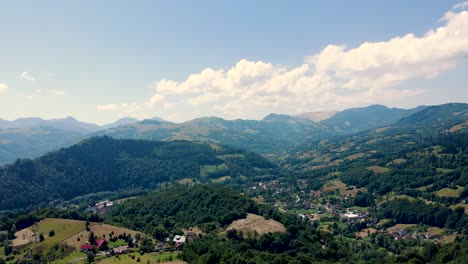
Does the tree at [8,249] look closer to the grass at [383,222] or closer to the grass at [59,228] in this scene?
the grass at [59,228]

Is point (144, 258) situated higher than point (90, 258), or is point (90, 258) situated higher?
point (90, 258)

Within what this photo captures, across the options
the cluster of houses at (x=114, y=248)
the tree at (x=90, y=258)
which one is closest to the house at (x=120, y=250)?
the cluster of houses at (x=114, y=248)

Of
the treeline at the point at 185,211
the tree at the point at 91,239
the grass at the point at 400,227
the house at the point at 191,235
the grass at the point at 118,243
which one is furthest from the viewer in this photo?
the grass at the point at 400,227

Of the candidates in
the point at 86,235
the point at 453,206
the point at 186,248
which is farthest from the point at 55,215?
the point at 453,206

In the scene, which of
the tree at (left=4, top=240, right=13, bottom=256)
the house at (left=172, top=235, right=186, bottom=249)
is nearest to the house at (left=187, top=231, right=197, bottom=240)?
the house at (left=172, top=235, right=186, bottom=249)

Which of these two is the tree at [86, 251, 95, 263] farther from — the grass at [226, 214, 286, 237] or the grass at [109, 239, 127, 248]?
the grass at [226, 214, 286, 237]

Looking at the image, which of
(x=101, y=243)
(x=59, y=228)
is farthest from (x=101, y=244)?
(x=59, y=228)

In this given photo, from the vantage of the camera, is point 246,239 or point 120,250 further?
point 246,239

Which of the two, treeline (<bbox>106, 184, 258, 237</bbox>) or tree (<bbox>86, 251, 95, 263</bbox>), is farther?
treeline (<bbox>106, 184, 258, 237</bbox>)

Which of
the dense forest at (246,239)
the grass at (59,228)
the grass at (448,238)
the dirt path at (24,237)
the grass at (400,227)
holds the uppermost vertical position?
the grass at (59,228)

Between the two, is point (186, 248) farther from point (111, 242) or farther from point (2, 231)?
point (2, 231)

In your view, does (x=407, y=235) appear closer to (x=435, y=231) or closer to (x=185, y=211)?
(x=435, y=231)
